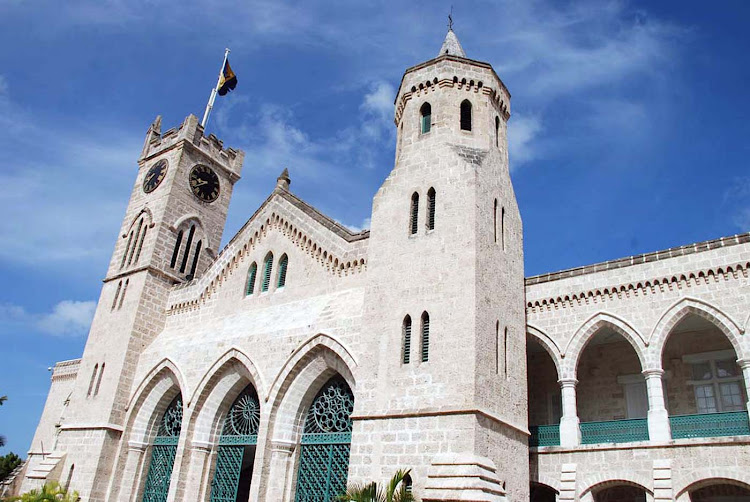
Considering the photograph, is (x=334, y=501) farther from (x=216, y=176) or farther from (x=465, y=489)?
(x=216, y=176)

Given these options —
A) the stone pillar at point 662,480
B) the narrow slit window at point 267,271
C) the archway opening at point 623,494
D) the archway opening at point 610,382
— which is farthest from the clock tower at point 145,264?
the stone pillar at point 662,480

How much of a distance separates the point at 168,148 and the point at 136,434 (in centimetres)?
1086

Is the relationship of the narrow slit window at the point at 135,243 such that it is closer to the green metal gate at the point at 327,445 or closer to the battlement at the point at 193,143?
the battlement at the point at 193,143

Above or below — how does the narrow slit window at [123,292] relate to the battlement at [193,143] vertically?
below

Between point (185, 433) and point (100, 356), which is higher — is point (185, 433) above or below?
below

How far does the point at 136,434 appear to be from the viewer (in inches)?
768

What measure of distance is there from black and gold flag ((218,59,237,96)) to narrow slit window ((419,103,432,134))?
13426 mm

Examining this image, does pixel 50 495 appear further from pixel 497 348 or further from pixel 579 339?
pixel 579 339

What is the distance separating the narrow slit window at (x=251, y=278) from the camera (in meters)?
19.3

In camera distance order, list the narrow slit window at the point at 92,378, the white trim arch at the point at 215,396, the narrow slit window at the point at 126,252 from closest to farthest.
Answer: the white trim arch at the point at 215,396
the narrow slit window at the point at 92,378
the narrow slit window at the point at 126,252

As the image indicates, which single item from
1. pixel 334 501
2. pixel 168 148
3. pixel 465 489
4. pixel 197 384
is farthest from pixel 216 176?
pixel 465 489

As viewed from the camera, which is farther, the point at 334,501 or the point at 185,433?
the point at 185,433

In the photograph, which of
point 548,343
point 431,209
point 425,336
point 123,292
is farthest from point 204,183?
point 548,343

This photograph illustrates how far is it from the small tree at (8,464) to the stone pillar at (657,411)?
79.8ft
